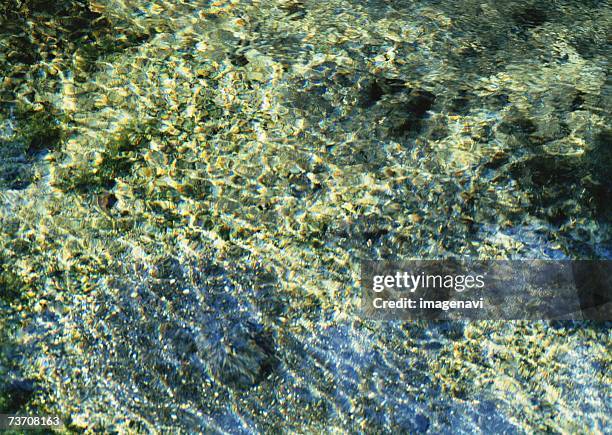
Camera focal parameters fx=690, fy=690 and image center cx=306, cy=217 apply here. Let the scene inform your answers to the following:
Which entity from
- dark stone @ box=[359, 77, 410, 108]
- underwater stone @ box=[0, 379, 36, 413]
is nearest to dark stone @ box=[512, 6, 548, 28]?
dark stone @ box=[359, 77, 410, 108]

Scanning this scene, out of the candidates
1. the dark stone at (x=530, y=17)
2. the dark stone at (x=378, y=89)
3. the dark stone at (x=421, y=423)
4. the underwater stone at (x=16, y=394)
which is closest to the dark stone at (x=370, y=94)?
the dark stone at (x=378, y=89)

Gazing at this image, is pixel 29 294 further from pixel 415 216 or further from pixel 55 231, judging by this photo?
pixel 415 216

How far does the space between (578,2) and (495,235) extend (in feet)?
7.61

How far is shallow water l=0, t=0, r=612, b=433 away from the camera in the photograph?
9.10 ft

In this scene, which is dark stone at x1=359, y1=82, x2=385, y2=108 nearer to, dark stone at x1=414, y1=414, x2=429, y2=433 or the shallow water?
the shallow water

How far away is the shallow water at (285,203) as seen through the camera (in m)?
2.77

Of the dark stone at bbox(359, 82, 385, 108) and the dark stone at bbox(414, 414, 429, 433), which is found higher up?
the dark stone at bbox(359, 82, 385, 108)

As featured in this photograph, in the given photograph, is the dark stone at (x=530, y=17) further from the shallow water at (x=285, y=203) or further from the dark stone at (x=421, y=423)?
the dark stone at (x=421, y=423)

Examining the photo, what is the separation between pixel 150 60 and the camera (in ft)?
12.8

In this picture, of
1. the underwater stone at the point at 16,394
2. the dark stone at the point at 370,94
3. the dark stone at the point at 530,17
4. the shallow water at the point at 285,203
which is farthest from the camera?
the dark stone at the point at 530,17

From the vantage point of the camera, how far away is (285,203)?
3330mm

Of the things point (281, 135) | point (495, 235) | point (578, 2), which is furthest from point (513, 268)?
point (578, 2)

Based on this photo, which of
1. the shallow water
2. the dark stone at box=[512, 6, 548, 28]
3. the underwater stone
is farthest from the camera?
the dark stone at box=[512, 6, 548, 28]

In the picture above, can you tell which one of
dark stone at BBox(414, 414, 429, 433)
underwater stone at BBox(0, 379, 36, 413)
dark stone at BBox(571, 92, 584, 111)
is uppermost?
dark stone at BBox(571, 92, 584, 111)
